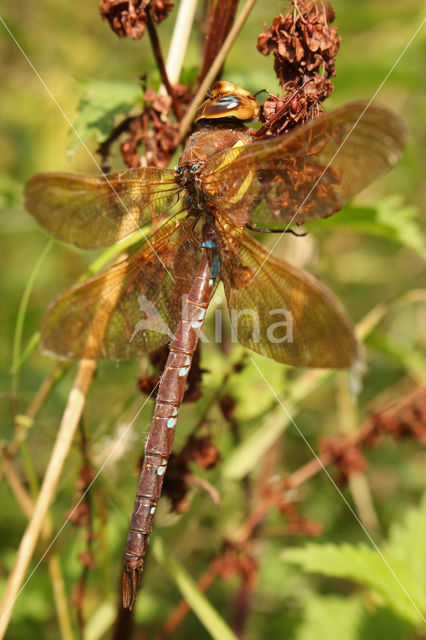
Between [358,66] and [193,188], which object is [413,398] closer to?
[193,188]

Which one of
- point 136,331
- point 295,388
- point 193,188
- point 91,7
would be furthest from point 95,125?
point 91,7

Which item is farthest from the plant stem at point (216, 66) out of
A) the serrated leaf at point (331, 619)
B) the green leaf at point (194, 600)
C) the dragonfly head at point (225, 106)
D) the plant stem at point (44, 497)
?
the serrated leaf at point (331, 619)

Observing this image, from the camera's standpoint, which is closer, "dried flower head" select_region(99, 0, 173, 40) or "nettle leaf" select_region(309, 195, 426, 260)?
"dried flower head" select_region(99, 0, 173, 40)

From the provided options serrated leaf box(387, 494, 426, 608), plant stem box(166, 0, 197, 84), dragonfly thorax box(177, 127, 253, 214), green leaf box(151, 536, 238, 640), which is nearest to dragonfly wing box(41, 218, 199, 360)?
dragonfly thorax box(177, 127, 253, 214)

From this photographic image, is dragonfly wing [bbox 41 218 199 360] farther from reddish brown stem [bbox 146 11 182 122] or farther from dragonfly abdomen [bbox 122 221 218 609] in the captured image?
reddish brown stem [bbox 146 11 182 122]

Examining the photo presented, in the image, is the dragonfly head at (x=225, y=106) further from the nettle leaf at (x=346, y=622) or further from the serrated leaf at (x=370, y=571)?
the nettle leaf at (x=346, y=622)

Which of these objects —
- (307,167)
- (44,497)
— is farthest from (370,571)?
(307,167)

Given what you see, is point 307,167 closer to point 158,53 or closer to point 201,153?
point 201,153
